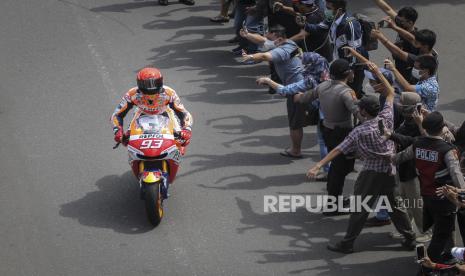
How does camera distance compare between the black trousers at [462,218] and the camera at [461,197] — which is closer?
the camera at [461,197]

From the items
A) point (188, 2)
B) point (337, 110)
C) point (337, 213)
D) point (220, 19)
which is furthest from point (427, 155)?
point (188, 2)

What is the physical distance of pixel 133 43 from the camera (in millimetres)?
16547

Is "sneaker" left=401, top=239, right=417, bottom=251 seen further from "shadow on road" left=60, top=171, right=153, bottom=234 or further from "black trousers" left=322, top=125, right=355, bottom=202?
"shadow on road" left=60, top=171, right=153, bottom=234

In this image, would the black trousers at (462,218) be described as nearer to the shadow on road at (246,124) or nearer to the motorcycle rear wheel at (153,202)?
the motorcycle rear wheel at (153,202)

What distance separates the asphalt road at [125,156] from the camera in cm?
1005

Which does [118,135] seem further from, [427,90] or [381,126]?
[427,90]

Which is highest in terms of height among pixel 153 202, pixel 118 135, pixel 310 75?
pixel 310 75

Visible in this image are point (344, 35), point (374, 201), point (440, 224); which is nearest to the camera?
point (440, 224)

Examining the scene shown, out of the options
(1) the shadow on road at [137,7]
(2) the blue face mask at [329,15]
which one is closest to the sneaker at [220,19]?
(1) the shadow on road at [137,7]

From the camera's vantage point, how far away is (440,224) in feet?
30.0

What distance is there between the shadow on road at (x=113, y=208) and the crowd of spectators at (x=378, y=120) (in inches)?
89.5

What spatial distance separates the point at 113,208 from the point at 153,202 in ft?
3.31

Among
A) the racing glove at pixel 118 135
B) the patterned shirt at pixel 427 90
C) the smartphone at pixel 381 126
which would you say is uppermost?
the smartphone at pixel 381 126

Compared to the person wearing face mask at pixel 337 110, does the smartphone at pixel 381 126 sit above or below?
above
